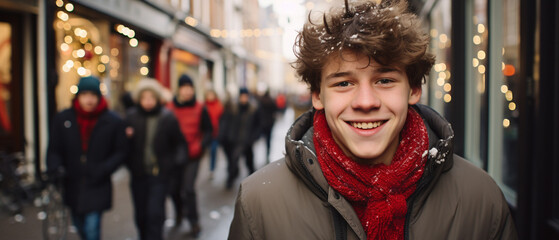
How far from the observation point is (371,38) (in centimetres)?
164

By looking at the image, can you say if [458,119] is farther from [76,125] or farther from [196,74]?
[196,74]

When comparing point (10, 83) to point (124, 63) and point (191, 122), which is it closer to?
point (191, 122)

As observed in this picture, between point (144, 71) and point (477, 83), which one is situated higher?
point (144, 71)

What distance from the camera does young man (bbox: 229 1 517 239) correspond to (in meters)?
1.65

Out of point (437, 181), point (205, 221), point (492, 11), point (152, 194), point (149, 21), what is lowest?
point (205, 221)

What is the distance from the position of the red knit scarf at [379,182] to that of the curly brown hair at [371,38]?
0.28m

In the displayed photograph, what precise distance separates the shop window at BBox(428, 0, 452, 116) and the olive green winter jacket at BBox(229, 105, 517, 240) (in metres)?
5.15

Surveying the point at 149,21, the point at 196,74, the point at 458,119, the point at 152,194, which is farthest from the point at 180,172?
the point at 196,74

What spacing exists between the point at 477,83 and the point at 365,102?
464cm

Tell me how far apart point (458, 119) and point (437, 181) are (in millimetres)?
4939

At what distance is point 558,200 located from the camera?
10.9 ft

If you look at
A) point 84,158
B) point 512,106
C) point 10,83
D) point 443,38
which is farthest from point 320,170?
point 10,83

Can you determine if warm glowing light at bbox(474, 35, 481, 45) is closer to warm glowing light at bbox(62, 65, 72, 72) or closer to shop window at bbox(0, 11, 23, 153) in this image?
shop window at bbox(0, 11, 23, 153)

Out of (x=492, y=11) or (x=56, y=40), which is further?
(x=56, y=40)
